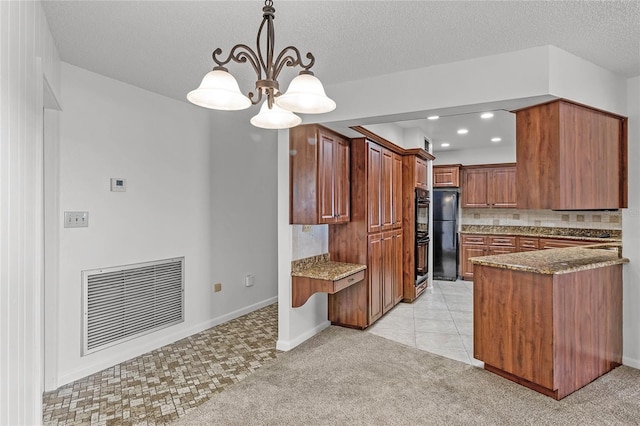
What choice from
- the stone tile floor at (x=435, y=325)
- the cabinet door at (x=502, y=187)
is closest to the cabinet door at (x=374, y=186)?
the stone tile floor at (x=435, y=325)

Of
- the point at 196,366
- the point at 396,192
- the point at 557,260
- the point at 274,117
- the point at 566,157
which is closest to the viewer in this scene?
the point at 274,117

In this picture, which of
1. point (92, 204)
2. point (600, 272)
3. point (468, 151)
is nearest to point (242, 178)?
point (92, 204)

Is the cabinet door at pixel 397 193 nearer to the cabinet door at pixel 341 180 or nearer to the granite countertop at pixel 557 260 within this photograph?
the cabinet door at pixel 341 180

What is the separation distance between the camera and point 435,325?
4312 millimetres

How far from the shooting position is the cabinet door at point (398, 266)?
16.3 ft

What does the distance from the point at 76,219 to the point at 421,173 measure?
440 centimetres

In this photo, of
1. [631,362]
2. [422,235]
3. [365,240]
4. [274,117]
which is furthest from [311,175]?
[631,362]

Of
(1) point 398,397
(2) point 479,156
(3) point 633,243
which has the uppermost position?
(2) point 479,156

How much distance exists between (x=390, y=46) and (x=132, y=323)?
3.10 meters

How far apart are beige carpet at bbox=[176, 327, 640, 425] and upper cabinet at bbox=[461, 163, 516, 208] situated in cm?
406

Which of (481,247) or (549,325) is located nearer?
(549,325)

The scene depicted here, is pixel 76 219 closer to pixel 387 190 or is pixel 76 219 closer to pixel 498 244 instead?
pixel 387 190

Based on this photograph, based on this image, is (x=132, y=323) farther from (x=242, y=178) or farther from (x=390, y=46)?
(x=390, y=46)

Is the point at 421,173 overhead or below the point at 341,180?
overhead
